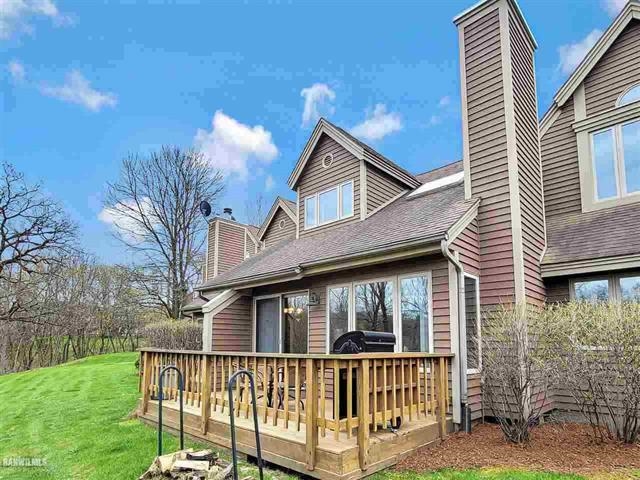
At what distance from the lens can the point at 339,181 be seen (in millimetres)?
10617

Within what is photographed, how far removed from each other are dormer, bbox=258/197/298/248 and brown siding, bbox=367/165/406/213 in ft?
10.8

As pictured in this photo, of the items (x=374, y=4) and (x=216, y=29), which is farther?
(x=216, y=29)

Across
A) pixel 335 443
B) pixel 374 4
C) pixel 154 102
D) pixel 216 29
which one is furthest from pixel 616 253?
pixel 154 102

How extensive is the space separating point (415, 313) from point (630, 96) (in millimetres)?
5952

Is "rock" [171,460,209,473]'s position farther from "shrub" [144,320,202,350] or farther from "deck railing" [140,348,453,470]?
"shrub" [144,320,202,350]

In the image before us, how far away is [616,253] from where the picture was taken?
6711mm

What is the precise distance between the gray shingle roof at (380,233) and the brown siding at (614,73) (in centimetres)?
322

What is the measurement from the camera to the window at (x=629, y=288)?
6.75 metres

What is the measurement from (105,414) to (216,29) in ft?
57.8

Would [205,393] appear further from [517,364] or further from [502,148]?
[502,148]

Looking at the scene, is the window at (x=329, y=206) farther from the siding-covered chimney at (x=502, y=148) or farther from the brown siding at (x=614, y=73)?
the brown siding at (x=614, y=73)

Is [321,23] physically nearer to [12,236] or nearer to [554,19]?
[554,19]

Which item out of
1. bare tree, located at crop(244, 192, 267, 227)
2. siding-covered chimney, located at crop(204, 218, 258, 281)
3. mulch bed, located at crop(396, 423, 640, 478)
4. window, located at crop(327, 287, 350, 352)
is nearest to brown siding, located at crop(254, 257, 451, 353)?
window, located at crop(327, 287, 350, 352)

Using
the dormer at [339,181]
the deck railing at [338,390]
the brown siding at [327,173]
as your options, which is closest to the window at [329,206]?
the dormer at [339,181]
